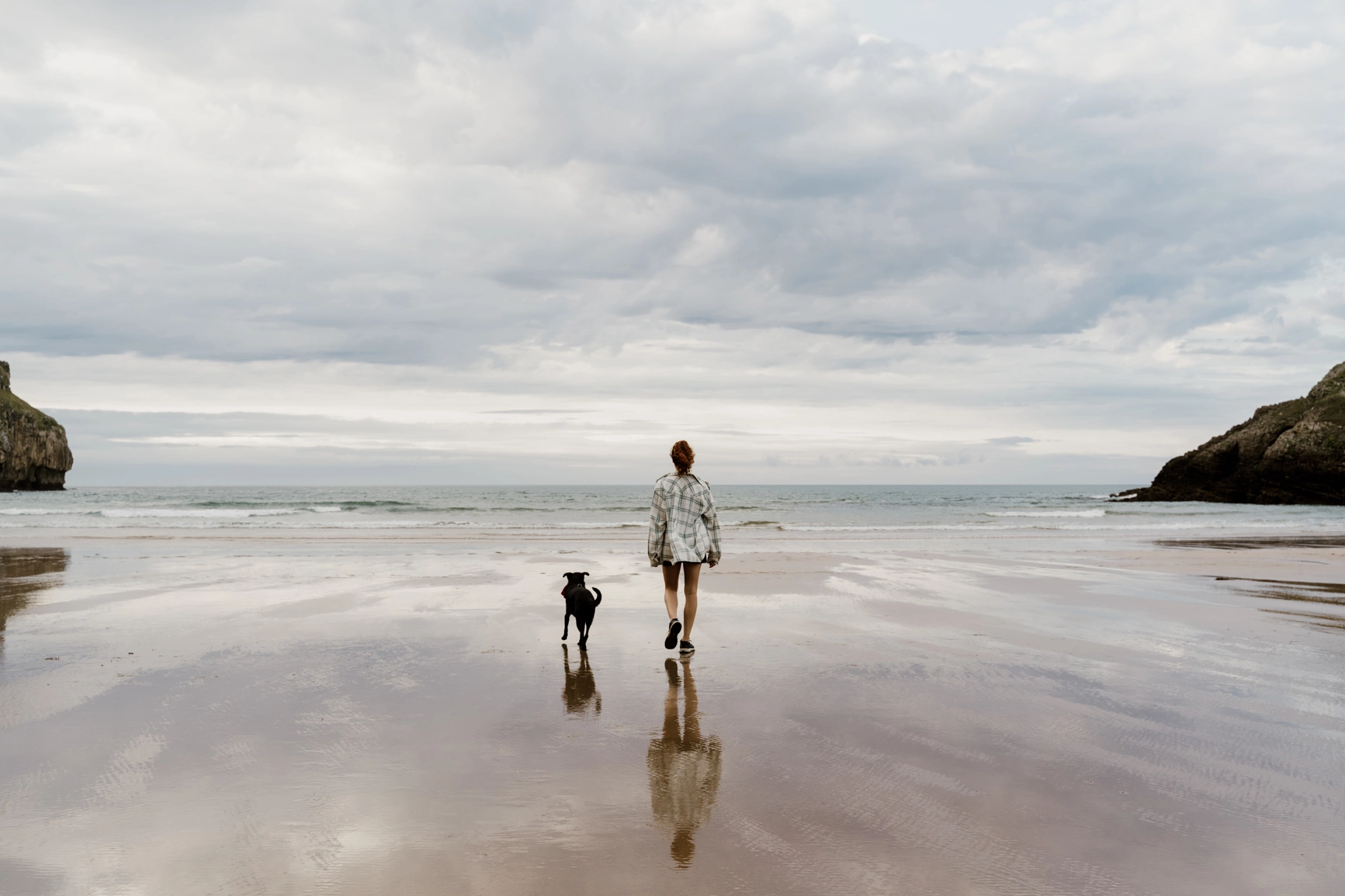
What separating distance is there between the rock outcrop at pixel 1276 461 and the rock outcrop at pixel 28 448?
345 ft

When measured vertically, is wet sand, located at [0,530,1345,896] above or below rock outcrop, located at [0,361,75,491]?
below

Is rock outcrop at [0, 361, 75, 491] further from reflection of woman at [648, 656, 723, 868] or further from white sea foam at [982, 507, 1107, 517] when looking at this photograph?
reflection of woman at [648, 656, 723, 868]

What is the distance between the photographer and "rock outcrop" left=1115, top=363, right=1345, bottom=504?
53969 mm

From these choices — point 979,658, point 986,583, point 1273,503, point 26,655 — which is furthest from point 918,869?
point 1273,503

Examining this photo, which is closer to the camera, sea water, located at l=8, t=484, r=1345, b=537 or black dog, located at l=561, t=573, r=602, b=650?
black dog, located at l=561, t=573, r=602, b=650

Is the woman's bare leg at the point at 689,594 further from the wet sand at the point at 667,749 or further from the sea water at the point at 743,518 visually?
the sea water at the point at 743,518

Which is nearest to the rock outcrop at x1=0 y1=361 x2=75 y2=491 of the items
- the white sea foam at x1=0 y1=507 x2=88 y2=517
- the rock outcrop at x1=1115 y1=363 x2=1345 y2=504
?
the white sea foam at x1=0 y1=507 x2=88 y2=517

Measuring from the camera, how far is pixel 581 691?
600cm

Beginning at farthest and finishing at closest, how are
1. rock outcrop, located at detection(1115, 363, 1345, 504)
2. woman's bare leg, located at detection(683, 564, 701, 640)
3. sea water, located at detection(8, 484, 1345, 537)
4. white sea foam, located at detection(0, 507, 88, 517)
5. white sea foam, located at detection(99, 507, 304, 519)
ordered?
rock outcrop, located at detection(1115, 363, 1345, 504), white sea foam, located at detection(99, 507, 304, 519), white sea foam, located at detection(0, 507, 88, 517), sea water, located at detection(8, 484, 1345, 537), woman's bare leg, located at detection(683, 564, 701, 640)

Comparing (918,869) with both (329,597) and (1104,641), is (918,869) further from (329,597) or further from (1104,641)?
(329,597)

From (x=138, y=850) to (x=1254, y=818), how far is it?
5120mm

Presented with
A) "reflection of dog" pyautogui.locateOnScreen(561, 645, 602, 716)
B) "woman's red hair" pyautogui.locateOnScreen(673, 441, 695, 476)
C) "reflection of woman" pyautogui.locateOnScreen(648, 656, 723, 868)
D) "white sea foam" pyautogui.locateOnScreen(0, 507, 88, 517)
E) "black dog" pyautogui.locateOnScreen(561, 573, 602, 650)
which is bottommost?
"white sea foam" pyautogui.locateOnScreen(0, 507, 88, 517)

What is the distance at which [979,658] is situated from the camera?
23.7 ft

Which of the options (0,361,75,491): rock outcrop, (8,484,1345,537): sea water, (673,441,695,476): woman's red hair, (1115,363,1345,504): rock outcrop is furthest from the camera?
(0,361,75,491): rock outcrop
